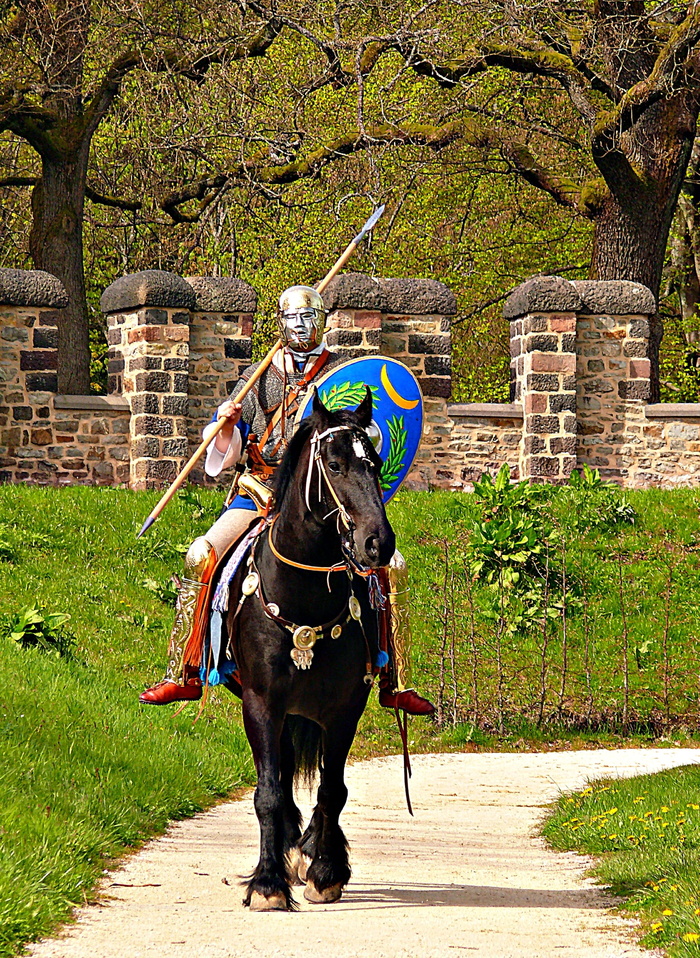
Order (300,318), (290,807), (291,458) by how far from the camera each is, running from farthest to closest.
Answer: (300,318), (290,807), (291,458)

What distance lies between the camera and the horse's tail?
7.21m

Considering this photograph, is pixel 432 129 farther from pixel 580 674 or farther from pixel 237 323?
pixel 580 674

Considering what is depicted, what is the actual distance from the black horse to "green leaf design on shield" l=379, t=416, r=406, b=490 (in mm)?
627

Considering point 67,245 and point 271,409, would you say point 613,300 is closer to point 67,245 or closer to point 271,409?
point 67,245

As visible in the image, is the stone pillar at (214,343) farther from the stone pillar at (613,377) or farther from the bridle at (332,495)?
the bridle at (332,495)

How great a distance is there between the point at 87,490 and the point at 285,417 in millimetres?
8829

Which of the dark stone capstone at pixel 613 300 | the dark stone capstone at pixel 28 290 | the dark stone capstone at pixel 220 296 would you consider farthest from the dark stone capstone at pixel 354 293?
the dark stone capstone at pixel 28 290

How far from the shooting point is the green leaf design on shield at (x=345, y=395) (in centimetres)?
709

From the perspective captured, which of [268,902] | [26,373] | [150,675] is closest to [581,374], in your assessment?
[26,373]

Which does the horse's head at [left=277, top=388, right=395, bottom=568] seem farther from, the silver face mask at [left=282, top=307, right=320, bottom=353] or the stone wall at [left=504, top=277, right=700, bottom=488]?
the stone wall at [left=504, top=277, right=700, bottom=488]

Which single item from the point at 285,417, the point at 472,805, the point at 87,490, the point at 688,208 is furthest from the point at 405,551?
the point at 688,208

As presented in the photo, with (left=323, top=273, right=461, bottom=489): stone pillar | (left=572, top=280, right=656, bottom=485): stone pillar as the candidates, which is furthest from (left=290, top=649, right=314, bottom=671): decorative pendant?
(left=572, top=280, right=656, bottom=485): stone pillar

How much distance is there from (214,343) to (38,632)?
21.6ft

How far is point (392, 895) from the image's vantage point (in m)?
6.77
